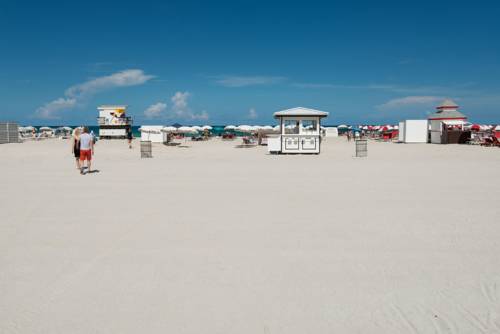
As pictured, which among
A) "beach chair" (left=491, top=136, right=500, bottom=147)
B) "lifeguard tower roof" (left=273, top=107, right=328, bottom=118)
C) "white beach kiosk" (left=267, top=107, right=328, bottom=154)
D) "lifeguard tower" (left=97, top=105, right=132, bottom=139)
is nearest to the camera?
"lifeguard tower roof" (left=273, top=107, right=328, bottom=118)

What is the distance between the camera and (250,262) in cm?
444

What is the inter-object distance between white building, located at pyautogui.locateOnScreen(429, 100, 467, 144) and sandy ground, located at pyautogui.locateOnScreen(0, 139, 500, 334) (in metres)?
28.3

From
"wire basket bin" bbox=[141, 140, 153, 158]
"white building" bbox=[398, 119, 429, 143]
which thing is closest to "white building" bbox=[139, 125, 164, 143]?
"wire basket bin" bbox=[141, 140, 153, 158]

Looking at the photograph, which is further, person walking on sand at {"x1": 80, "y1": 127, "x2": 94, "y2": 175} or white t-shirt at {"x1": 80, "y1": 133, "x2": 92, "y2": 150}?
white t-shirt at {"x1": 80, "y1": 133, "x2": 92, "y2": 150}

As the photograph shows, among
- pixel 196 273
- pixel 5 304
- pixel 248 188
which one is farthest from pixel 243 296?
pixel 248 188

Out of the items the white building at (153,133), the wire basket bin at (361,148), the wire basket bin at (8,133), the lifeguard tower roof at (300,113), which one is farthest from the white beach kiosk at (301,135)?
the wire basket bin at (8,133)

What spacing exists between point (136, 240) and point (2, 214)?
3222 millimetres

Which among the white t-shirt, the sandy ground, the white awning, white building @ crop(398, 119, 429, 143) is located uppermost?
the white awning

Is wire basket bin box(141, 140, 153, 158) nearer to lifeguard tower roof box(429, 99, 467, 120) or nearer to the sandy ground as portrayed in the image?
the sandy ground

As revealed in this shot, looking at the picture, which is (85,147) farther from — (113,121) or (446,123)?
(113,121)

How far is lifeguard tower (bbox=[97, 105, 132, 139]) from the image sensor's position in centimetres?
5203

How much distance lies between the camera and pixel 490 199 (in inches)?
323

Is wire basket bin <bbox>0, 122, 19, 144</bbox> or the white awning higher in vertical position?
the white awning

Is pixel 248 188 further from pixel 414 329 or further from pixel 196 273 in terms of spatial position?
pixel 414 329
